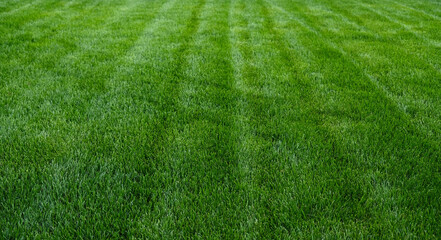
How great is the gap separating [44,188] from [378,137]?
7.89 ft

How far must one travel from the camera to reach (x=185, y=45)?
4.84m

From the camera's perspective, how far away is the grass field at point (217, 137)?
5.50 feet

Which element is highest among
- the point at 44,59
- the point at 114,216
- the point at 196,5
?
the point at 196,5

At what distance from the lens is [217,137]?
2416 millimetres

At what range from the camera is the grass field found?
66.0 inches

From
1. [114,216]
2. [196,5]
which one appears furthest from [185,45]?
[196,5]

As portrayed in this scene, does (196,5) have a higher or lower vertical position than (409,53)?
higher

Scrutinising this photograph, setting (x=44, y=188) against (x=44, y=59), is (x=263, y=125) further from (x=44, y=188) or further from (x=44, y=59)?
(x=44, y=59)

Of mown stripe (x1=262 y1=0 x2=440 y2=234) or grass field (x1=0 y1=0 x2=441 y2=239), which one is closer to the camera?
grass field (x1=0 y1=0 x2=441 y2=239)

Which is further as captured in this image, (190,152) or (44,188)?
(190,152)

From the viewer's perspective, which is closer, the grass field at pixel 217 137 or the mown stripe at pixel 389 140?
the grass field at pixel 217 137

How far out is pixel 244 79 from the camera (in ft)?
11.7

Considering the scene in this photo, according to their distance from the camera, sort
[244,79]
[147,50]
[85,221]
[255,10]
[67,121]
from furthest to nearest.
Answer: [255,10], [147,50], [244,79], [67,121], [85,221]

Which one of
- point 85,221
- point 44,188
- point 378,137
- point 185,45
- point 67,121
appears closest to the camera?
point 85,221
